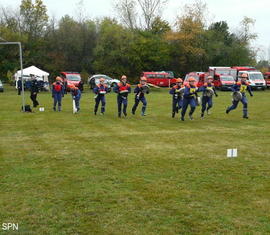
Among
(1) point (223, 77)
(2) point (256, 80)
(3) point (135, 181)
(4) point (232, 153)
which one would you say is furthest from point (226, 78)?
(3) point (135, 181)

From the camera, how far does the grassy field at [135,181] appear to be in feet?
16.7

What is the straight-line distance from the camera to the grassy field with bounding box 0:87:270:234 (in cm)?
510

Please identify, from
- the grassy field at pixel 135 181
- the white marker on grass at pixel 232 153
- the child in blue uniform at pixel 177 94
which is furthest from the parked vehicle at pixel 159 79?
the white marker on grass at pixel 232 153

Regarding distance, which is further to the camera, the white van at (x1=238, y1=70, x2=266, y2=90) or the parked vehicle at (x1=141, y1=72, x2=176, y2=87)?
the parked vehicle at (x1=141, y1=72, x2=176, y2=87)

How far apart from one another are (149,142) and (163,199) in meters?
4.95

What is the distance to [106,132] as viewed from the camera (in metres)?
12.8

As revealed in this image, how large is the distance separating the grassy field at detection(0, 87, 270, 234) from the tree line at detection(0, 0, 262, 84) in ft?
136

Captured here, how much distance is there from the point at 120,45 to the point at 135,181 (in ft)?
160

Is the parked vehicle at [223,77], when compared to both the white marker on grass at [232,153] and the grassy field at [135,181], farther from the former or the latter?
the white marker on grass at [232,153]

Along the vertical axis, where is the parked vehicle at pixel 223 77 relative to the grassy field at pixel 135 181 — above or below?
above

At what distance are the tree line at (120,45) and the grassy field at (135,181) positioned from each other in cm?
4153

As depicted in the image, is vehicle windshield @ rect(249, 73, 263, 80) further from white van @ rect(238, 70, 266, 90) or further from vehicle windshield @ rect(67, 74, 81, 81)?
vehicle windshield @ rect(67, 74, 81, 81)

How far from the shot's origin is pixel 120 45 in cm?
5416

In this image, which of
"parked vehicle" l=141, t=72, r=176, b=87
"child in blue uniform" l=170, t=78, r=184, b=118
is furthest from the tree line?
"child in blue uniform" l=170, t=78, r=184, b=118
